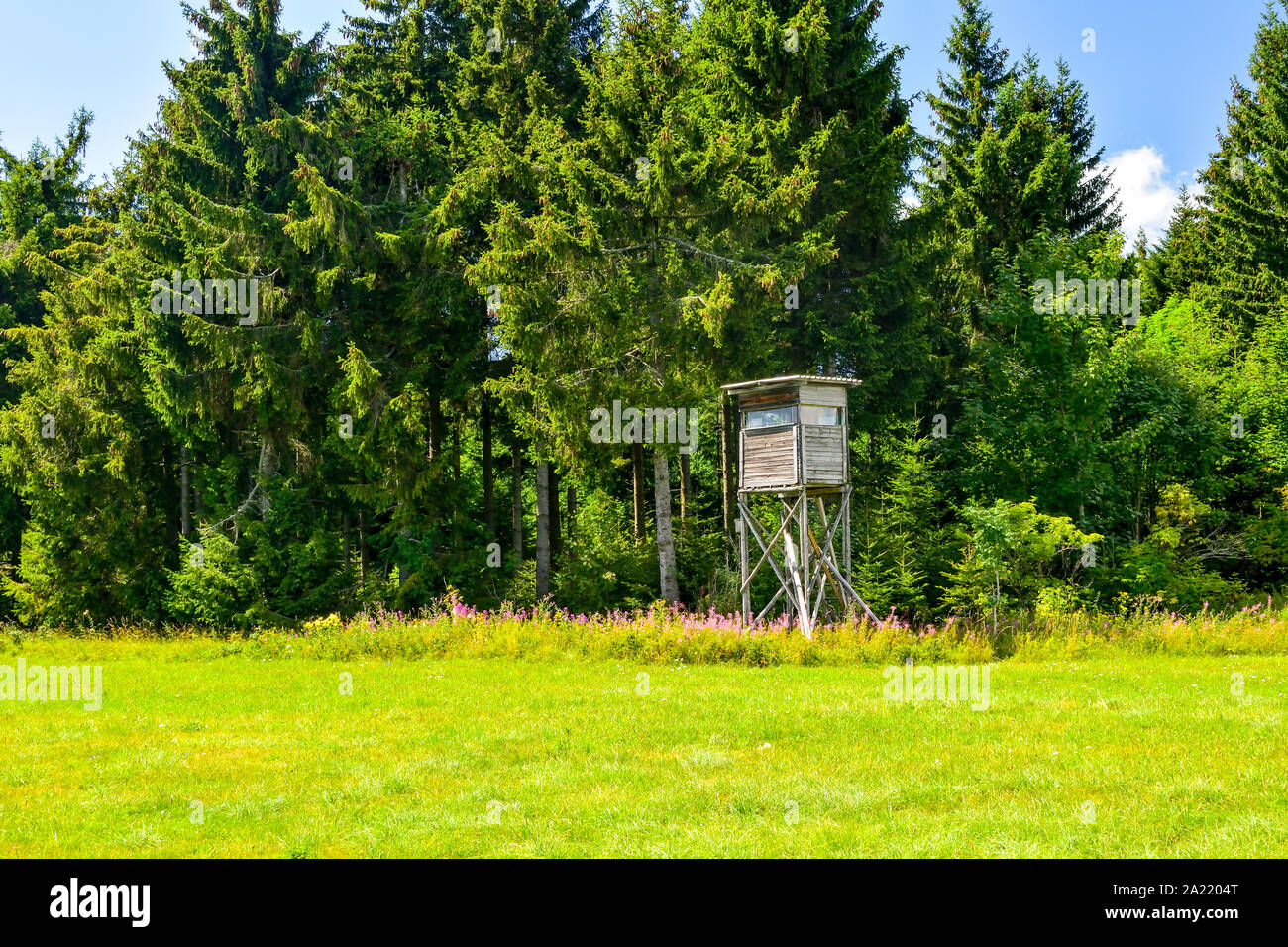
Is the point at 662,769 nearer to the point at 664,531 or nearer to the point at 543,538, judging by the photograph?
the point at 664,531

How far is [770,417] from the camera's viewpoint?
65.2ft

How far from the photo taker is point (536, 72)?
26.2 meters

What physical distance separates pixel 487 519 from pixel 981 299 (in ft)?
47.9

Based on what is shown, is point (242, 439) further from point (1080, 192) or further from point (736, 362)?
point (1080, 192)

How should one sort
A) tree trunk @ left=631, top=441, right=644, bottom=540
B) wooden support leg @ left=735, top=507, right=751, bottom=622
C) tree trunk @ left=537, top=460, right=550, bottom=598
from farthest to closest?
tree trunk @ left=631, top=441, right=644, bottom=540, tree trunk @ left=537, top=460, right=550, bottom=598, wooden support leg @ left=735, top=507, right=751, bottom=622

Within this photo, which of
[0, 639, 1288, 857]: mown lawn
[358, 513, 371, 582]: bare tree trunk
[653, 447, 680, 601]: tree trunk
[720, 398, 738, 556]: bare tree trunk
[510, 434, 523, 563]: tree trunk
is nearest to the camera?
[0, 639, 1288, 857]: mown lawn

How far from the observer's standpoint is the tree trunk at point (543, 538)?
25.2 m

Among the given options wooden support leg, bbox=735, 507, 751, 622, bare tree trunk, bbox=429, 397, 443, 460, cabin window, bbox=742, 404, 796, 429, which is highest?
bare tree trunk, bbox=429, 397, 443, 460

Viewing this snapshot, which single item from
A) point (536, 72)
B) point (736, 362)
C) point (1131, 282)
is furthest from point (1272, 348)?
point (536, 72)

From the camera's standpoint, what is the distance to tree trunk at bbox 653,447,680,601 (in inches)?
901

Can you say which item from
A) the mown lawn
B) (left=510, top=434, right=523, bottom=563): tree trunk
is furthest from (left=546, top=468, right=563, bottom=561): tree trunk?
the mown lawn

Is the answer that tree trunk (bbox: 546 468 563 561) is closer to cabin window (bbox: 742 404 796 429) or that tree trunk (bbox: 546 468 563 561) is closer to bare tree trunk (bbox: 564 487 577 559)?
bare tree trunk (bbox: 564 487 577 559)

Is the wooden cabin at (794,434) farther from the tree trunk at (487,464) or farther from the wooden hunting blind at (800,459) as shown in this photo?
the tree trunk at (487,464)

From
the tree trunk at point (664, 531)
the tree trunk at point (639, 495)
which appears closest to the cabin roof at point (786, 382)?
the tree trunk at point (664, 531)
